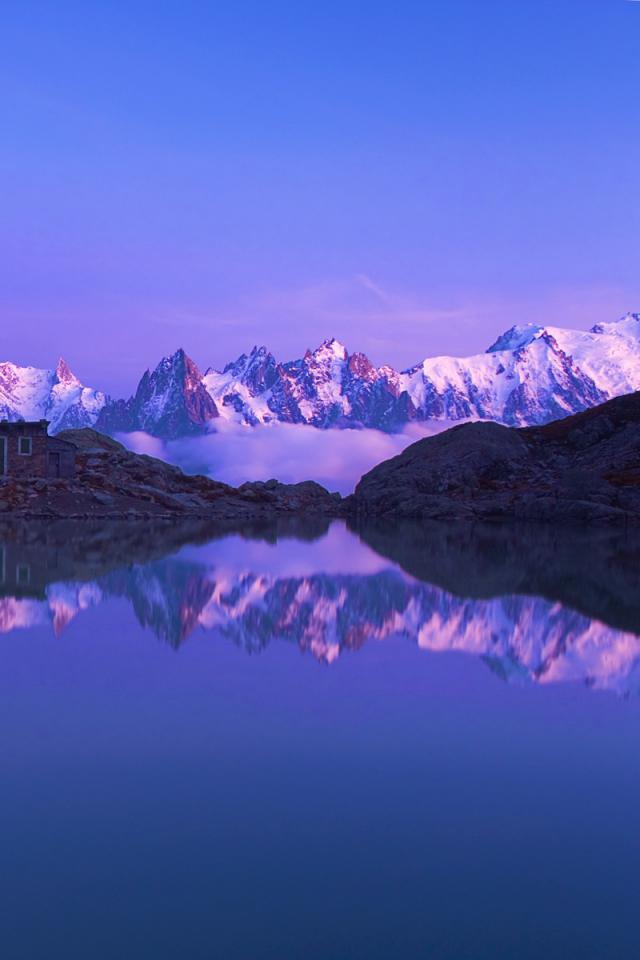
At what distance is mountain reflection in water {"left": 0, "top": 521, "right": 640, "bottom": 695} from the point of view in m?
20.1

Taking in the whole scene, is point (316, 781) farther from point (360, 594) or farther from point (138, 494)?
point (138, 494)

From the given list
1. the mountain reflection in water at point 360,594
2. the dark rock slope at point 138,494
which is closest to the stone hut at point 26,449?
the dark rock slope at point 138,494

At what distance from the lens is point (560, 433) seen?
359 ft

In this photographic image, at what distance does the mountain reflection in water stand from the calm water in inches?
6.9

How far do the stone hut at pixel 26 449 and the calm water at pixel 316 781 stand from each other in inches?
2180

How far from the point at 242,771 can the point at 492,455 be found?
301 ft

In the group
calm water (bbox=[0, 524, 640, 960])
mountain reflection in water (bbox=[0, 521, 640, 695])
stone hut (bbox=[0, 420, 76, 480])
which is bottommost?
calm water (bbox=[0, 524, 640, 960])

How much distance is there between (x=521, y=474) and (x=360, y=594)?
7272 centimetres

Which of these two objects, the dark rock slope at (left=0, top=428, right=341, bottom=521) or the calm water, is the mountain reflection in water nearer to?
the calm water

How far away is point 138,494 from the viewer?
7962 cm

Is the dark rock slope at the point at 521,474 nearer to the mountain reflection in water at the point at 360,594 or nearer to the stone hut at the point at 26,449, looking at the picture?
the mountain reflection in water at the point at 360,594

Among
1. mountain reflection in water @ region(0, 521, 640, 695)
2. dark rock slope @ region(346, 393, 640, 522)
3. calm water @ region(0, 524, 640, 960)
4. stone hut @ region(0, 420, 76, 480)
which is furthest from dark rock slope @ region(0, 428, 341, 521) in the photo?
calm water @ region(0, 524, 640, 960)

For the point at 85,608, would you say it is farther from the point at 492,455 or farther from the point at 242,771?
the point at 492,455

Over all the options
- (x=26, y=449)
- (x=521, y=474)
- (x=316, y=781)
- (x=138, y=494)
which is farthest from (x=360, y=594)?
(x=521, y=474)
